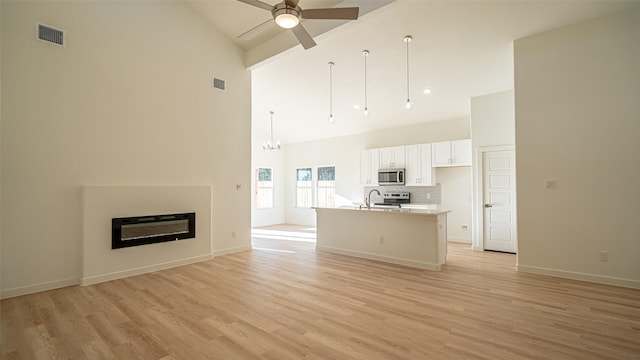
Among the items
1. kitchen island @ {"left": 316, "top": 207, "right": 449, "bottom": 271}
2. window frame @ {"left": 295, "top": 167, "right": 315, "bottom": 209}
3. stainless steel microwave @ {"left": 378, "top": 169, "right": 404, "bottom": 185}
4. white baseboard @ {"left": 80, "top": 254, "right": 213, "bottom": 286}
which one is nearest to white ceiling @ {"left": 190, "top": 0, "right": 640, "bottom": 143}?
stainless steel microwave @ {"left": 378, "top": 169, "right": 404, "bottom": 185}

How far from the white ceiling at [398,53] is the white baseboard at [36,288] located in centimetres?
452

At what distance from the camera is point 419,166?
736 cm

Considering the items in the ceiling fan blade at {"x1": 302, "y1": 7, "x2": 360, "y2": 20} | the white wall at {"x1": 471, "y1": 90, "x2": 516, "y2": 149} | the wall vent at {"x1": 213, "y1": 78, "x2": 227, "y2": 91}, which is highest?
the wall vent at {"x1": 213, "y1": 78, "x2": 227, "y2": 91}

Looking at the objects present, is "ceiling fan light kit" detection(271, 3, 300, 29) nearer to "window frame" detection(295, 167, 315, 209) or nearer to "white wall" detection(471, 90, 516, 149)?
"white wall" detection(471, 90, 516, 149)

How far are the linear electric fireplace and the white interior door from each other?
554 centimetres

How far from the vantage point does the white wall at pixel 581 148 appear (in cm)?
383

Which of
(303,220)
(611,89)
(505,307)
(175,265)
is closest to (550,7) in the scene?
(611,89)

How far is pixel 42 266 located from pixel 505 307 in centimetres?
538

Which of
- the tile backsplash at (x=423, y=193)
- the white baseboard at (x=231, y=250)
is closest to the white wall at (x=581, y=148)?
the tile backsplash at (x=423, y=193)

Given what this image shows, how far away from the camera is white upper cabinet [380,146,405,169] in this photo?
7.68 metres

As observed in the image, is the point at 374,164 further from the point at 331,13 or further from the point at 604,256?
the point at 331,13

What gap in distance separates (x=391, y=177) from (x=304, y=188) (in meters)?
3.71

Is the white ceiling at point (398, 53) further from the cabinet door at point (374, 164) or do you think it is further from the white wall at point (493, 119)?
the cabinet door at point (374, 164)

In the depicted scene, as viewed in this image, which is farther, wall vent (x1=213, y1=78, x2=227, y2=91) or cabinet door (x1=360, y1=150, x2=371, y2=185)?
cabinet door (x1=360, y1=150, x2=371, y2=185)
